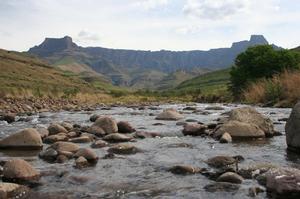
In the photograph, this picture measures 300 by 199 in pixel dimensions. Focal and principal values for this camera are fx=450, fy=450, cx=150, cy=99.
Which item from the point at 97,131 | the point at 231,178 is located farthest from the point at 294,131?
the point at 97,131

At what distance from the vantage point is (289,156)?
17.8 meters

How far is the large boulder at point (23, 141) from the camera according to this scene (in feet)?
68.7

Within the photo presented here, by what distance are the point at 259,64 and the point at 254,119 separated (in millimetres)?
53906

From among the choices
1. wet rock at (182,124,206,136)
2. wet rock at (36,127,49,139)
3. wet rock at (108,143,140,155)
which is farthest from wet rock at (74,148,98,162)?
wet rock at (182,124,206,136)

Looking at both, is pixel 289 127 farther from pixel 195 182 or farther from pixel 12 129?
pixel 12 129

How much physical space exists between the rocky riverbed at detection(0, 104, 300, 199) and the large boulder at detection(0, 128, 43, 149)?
0.18 ft

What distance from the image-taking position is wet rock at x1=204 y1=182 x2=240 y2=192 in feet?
41.8

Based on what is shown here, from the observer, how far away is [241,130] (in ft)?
76.8

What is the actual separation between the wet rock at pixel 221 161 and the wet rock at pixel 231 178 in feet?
7.27

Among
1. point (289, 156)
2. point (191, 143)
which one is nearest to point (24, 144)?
point (191, 143)

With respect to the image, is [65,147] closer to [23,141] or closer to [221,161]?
[23,141]

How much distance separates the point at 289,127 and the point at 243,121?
5.56m

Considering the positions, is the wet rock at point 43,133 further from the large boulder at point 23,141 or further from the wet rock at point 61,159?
the wet rock at point 61,159

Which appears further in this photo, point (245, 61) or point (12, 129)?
point (245, 61)
